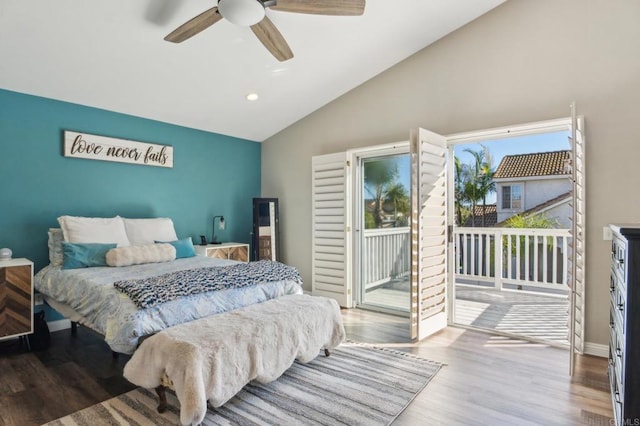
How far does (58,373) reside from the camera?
2740 mm

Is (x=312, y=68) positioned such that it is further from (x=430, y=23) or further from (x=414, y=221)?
(x=414, y=221)

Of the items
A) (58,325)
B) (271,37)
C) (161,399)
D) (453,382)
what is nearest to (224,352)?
(161,399)

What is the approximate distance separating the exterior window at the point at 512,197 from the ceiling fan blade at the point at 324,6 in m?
3.20

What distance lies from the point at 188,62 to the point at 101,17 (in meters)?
0.84

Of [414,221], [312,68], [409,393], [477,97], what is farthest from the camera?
[312,68]

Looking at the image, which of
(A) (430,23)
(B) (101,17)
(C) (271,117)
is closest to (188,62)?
(B) (101,17)

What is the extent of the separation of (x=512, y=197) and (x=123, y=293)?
4.41 m

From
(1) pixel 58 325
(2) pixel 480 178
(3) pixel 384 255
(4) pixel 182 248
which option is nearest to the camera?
(1) pixel 58 325

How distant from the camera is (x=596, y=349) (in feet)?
10.0

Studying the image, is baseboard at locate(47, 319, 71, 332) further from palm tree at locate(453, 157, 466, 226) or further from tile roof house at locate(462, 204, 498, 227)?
tile roof house at locate(462, 204, 498, 227)

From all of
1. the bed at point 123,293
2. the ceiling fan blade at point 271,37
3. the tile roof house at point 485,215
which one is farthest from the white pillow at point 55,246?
the tile roof house at point 485,215

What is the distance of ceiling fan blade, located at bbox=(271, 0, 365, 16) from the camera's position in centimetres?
228

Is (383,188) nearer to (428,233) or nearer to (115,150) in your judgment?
(428,233)

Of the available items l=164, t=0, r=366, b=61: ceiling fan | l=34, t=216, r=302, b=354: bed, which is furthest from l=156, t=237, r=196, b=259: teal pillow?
l=164, t=0, r=366, b=61: ceiling fan
